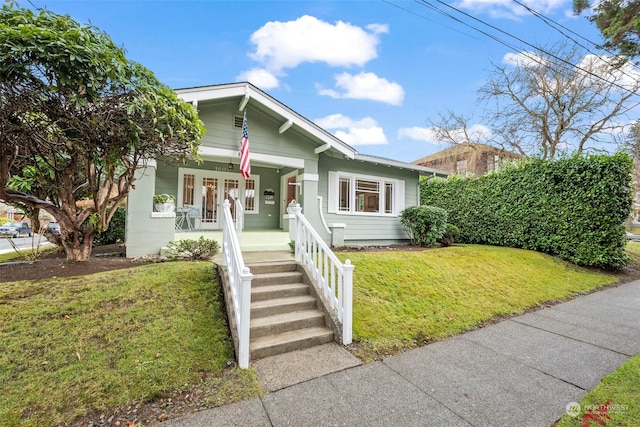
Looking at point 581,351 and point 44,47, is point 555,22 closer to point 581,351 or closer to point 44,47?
point 581,351

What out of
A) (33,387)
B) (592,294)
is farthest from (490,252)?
(33,387)

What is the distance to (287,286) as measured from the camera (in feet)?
14.9

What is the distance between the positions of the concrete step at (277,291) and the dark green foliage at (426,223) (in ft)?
20.5

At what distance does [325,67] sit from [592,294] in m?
12.5

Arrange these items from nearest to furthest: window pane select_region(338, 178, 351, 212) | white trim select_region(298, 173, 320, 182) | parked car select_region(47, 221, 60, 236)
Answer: parked car select_region(47, 221, 60, 236)
white trim select_region(298, 173, 320, 182)
window pane select_region(338, 178, 351, 212)

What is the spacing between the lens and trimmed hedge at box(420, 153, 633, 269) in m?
7.64

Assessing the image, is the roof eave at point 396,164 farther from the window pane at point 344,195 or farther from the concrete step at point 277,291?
the concrete step at point 277,291

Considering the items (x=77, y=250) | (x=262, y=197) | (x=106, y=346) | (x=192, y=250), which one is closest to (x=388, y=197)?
(x=262, y=197)

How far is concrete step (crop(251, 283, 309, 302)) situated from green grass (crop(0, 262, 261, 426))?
54cm

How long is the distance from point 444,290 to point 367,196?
5.42 m

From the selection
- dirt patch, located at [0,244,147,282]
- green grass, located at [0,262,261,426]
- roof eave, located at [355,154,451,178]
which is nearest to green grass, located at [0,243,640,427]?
green grass, located at [0,262,261,426]

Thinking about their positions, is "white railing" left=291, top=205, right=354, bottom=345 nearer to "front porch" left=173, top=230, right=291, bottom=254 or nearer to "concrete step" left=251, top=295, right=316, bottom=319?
"concrete step" left=251, top=295, right=316, bottom=319

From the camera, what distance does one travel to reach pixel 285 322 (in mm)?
3771

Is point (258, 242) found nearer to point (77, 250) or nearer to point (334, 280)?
point (334, 280)
